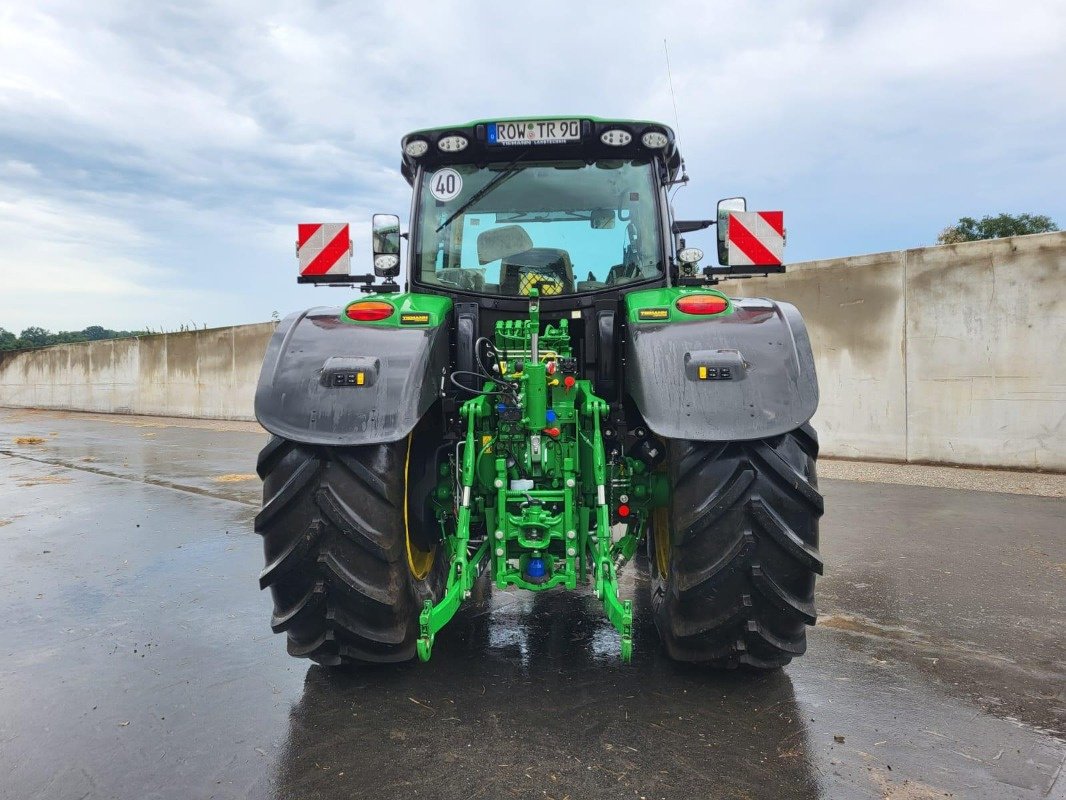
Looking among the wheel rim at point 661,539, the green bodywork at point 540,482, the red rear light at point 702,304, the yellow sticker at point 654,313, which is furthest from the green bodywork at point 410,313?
the wheel rim at point 661,539

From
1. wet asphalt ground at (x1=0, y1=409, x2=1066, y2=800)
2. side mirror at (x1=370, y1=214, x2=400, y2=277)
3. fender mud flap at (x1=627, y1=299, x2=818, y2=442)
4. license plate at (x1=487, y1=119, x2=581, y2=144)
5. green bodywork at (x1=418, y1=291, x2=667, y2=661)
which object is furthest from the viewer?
side mirror at (x1=370, y1=214, x2=400, y2=277)

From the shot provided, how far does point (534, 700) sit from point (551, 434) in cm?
103

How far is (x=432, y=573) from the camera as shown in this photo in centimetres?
336

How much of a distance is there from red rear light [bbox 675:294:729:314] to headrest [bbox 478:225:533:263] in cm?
100

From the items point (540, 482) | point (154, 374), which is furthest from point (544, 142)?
point (154, 374)

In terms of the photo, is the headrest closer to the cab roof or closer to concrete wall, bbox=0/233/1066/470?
the cab roof

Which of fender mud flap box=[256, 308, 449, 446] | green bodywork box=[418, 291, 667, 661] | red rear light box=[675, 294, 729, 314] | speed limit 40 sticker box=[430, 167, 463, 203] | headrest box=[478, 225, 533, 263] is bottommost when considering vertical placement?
green bodywork box=[418, 291, 667, 661]

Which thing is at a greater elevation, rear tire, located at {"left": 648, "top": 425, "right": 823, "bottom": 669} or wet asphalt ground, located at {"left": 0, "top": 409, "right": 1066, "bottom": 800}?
rear tire, located at {"left": 648, "top": 425, "right": 823, "bottom": 669}

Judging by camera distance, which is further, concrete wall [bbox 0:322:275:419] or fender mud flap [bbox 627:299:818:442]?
concrete wall [bbox 0:322:275:419]

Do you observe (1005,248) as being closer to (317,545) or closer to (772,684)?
(772,684)

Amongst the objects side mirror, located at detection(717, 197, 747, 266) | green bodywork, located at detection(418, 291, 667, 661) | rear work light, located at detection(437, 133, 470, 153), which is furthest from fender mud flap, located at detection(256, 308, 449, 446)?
side mirror, located at detection(717, 197, 747, 266)

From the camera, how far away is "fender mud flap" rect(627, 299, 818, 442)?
2.52 meters

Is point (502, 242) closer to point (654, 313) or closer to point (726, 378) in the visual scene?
point (654, 313)

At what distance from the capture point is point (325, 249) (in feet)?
13.3
